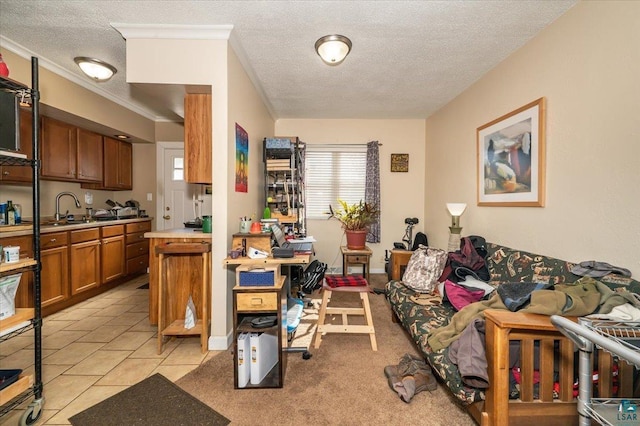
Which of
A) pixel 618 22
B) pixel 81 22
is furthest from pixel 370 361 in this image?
pixel 81 22

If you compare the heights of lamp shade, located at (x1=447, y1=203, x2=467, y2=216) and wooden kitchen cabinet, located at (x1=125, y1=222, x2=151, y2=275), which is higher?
lamp shade, located at (x1=447, y1=203, x2=467, y2=216)

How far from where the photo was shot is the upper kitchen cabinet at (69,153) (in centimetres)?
311

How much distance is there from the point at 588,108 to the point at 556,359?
1590mm

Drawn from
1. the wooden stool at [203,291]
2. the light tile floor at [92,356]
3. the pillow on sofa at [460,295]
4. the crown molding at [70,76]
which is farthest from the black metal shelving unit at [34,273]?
the pillow on sofa at [460,295]

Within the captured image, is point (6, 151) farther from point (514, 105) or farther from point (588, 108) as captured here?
point (514, 105)

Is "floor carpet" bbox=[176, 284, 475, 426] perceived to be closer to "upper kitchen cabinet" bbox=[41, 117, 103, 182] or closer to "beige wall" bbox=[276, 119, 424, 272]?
"beige wall" bbox=[276, 119, 424, 272]

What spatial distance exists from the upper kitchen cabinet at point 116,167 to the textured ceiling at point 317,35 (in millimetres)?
1006

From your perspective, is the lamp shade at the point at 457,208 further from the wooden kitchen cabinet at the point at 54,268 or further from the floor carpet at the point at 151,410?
the wooden kitchen cabinet at the point at 54,268

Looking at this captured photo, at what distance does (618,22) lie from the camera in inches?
61.2

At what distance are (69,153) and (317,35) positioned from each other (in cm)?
345

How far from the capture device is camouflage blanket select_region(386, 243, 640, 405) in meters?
1.42

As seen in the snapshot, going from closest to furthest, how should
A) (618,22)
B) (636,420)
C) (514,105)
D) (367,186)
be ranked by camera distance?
(636,420) < (618,22) < (514,105) < (367,186)

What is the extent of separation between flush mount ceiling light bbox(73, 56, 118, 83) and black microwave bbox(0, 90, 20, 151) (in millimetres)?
1571

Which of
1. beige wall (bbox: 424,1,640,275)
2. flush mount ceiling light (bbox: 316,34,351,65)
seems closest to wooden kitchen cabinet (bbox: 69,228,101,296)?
flush mount ceiling light (bbox: 316,34,351,65)
